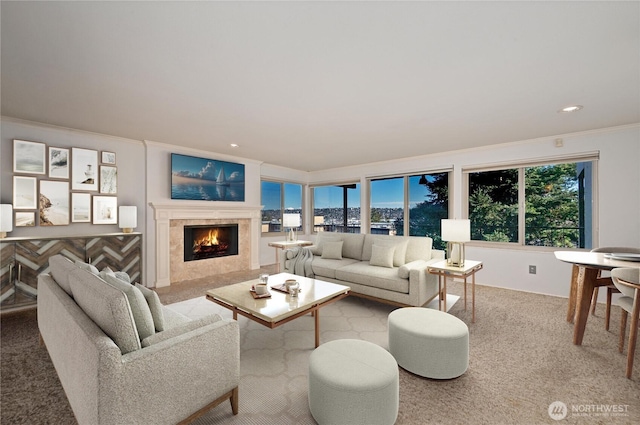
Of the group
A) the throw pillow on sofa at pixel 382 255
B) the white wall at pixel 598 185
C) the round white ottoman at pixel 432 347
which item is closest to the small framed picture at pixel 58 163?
the throw pillow on sofa at pixel 382 255

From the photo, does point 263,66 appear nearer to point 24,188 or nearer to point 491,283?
point 24,188

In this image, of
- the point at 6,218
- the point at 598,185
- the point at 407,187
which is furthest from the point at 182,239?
the point at 598,185

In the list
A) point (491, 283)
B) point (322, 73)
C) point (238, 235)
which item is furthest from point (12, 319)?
point (491, 283)

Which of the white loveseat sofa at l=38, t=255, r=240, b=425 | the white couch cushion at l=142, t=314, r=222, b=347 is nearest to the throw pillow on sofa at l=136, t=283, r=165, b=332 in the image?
the white loveseat sofa at l=38, t=255, r=240, b=425

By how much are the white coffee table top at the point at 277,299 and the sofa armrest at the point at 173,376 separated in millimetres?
578

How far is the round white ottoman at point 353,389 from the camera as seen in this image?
4.76 ft

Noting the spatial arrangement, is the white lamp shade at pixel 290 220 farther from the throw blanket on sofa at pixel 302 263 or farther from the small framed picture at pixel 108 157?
the small framed picture at pixel 108 157

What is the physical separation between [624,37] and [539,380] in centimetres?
237

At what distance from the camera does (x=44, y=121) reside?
3424mm

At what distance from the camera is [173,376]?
4.42 ft

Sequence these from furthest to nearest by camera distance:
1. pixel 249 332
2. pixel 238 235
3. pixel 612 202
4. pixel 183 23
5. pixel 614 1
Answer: pixel 238 235 < pixel 612 202 < pixel 249 332 < pixel 183 23 < pixel 614 1

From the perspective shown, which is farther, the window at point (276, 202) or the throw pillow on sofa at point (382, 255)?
the window at point (276, 202)

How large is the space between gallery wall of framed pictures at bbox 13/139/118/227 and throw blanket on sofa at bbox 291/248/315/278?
9.07 ft

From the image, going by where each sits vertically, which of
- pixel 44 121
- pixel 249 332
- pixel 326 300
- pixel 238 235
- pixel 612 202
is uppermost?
pixel 44 121
